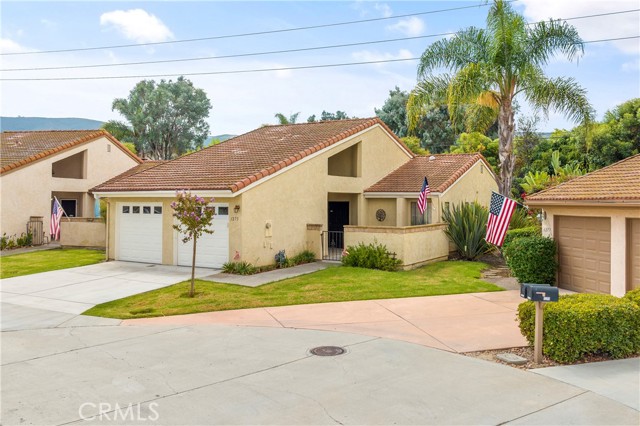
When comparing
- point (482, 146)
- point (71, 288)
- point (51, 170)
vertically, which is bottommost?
A: point (71, 288)

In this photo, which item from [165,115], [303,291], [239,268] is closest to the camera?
→ [303,291]

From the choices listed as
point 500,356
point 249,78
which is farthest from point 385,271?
point 249,78

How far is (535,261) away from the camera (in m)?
13.4

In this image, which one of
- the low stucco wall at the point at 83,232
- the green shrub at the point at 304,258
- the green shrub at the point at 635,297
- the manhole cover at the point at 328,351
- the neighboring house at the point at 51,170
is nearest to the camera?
the manhole cover at the point at 328,351

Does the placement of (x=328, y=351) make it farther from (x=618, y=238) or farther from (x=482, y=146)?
(x=482, y=146)

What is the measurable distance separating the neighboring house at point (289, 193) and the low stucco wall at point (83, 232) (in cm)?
382

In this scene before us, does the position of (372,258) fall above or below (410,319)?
above

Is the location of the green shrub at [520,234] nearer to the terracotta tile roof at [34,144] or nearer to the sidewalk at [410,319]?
the sidewalk at [410,319]

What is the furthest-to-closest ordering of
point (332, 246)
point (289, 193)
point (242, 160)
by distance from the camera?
point (332, 246) → point (242, 160) → point (289, 193)

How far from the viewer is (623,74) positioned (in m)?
25.9

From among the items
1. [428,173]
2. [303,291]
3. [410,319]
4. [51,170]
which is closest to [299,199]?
[303,291]

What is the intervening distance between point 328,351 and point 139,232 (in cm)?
1263

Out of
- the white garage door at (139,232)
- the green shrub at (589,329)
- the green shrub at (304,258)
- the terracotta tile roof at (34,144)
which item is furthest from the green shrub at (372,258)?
the terracotta tile roof at (34,144)

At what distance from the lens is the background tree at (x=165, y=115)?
5316 cm
